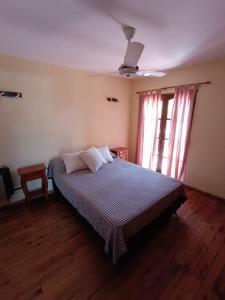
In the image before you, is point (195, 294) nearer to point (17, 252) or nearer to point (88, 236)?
point (88, 236)

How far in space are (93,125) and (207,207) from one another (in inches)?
107

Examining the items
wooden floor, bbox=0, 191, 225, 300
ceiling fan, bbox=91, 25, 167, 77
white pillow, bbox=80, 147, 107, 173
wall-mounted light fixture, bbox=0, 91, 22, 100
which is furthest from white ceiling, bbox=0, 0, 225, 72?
wooden floor, bbox=0, 191, 225, 300

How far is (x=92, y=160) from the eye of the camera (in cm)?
279

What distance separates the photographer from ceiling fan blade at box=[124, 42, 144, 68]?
146 centimetres

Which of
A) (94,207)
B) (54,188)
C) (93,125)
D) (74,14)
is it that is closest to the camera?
(74,14)

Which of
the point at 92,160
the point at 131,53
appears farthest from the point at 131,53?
the point at 92,160

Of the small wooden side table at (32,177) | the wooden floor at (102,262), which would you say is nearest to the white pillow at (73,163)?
the small wooden side table at (32,177)

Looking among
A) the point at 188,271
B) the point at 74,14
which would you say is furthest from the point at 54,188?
the point at 74,14

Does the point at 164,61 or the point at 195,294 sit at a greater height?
the point at 164,61

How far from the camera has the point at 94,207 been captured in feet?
5.80

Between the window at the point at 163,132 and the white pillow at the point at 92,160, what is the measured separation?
1481 mm

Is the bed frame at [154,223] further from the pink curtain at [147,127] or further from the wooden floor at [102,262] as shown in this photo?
the pink curtain at [147,127]

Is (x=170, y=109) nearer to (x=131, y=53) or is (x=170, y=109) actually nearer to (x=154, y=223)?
(x=131, y=53)

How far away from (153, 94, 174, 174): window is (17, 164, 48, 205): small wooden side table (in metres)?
2.50
